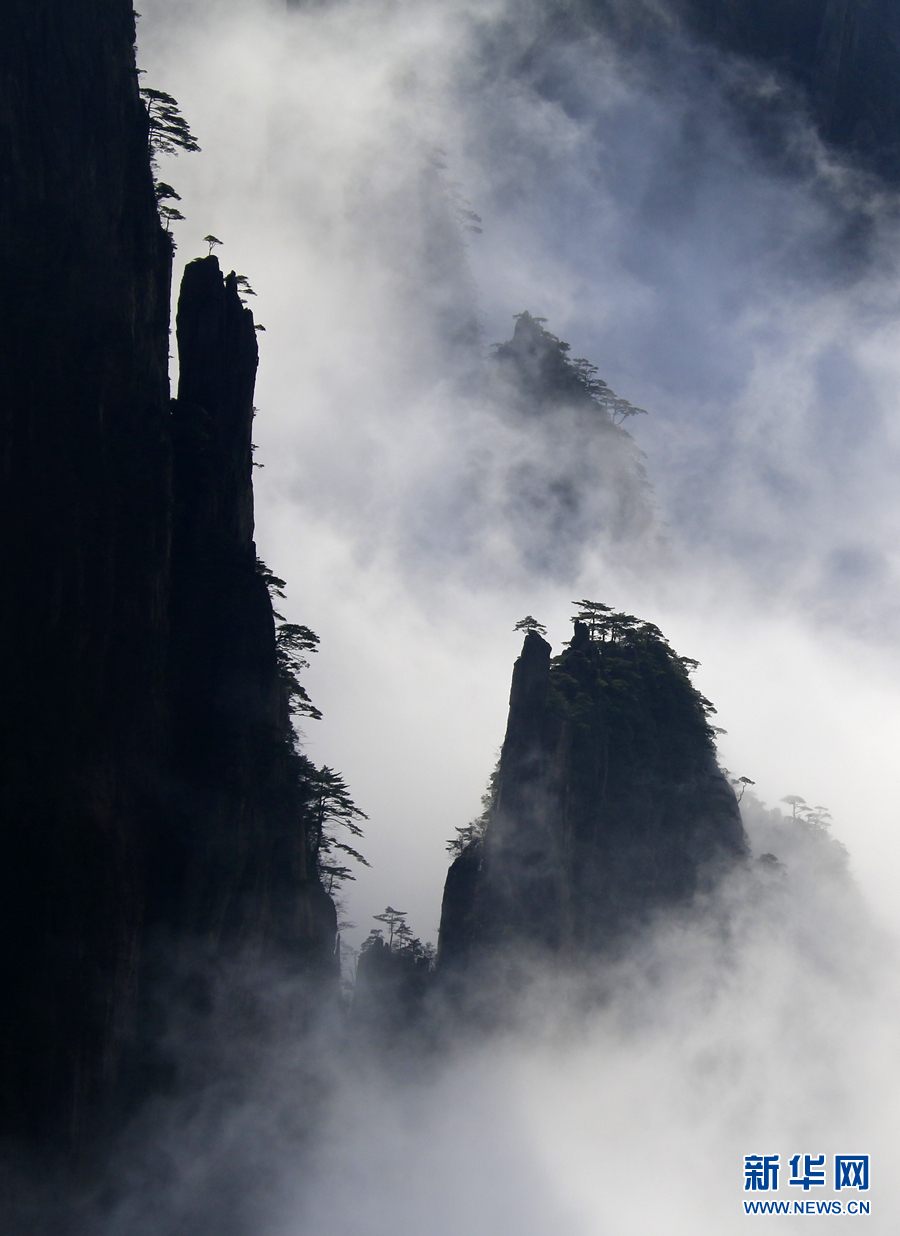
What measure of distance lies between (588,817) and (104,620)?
34282 millimetres

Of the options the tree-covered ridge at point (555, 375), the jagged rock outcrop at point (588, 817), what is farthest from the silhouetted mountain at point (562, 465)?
the jagged rock outcrop at point (588, 817)

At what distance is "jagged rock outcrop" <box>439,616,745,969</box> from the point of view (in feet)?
192

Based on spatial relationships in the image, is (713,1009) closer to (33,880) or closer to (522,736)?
(522,736)

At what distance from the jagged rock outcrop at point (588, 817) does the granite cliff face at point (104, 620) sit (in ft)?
56.6

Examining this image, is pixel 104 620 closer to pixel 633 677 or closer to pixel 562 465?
pixel 633 677

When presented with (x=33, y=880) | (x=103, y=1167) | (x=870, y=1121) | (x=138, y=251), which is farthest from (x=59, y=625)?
(x=870, y=1121)

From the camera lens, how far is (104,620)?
3594cm

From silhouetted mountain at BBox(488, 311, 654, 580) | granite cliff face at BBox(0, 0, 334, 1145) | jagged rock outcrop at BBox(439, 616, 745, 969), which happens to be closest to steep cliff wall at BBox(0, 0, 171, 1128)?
granite cliff face at BBox(0, 0, 334, 1145)

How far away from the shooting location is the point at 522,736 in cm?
6138

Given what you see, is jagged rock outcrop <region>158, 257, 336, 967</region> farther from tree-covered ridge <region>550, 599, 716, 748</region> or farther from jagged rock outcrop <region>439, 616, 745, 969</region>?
tree-covered ridge <region>550, 599, 716, 748</region>

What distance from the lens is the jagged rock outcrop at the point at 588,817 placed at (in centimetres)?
5844

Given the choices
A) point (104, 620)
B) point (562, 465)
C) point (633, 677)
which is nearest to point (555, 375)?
point (562, 465)

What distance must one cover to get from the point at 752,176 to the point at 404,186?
39471 millimetres

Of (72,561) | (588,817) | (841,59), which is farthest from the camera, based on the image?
(841,59)
